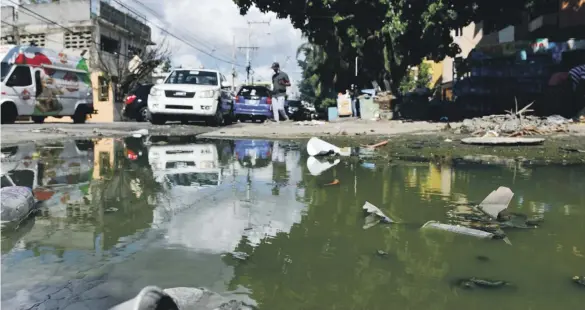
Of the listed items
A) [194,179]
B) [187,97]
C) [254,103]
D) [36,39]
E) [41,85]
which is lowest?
[194,179]

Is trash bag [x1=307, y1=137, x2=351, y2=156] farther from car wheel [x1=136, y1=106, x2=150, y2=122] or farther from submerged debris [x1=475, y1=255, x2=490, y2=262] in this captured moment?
car wheel [x1=136, y1=106, x2=150, y2=122]

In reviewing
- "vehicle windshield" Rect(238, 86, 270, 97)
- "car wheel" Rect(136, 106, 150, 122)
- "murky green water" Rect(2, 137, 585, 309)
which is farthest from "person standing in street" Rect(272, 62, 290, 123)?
"murky green water" Rect(2, 137, 585, 309)

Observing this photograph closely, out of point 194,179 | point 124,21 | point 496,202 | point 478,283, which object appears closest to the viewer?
point 478,283

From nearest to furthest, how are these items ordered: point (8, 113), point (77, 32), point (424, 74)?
point (8, 113) < point (77, 32) < point (424, 74)

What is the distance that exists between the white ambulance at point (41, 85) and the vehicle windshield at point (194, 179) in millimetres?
11330

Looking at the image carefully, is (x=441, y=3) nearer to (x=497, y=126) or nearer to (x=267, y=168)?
(x=497, y=126)

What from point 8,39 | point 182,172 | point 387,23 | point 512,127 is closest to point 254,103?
point 387,23

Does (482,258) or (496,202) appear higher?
(496,202)

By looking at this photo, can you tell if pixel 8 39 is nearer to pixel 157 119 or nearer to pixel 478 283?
pixel 157 119

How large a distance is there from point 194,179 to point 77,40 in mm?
28287

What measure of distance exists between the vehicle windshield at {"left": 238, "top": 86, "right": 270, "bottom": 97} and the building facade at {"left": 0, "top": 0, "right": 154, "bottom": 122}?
36.4ft

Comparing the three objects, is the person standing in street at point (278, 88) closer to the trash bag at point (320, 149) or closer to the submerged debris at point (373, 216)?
the trash bag at point (320, 149)

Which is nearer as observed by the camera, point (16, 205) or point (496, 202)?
point (16, 205)

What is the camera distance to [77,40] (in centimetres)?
2994
